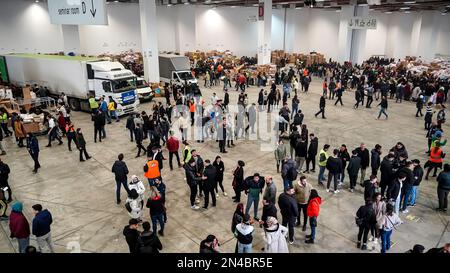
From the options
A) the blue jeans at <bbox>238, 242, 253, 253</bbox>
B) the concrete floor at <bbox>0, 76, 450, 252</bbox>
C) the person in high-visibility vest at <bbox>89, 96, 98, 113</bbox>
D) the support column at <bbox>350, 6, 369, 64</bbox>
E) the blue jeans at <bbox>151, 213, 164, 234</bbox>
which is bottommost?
the concrete floor at <bbox>0, 76, 450, 252</bbox>

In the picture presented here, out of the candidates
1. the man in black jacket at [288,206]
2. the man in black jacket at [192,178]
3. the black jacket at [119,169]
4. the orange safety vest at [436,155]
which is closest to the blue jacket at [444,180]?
the orange safety vest at [436,155]

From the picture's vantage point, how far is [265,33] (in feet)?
96.1

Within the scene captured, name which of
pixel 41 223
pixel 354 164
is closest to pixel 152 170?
pixel 41 223

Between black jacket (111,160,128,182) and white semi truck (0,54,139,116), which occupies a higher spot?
white semi truck (0,54,139,116)

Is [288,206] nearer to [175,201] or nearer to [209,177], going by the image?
[209,177]

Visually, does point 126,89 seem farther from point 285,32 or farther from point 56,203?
point 285,32

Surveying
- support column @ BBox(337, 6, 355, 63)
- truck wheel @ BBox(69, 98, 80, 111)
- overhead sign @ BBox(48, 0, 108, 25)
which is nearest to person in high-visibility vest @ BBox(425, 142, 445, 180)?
overhead sign @ BBox(48, 0, 108, 25)

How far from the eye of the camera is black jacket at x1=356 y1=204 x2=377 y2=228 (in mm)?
7242

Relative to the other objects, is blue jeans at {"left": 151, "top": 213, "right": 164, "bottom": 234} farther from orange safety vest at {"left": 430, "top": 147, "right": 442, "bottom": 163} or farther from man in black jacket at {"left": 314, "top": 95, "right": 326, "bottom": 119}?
man in black jacket at {"left": 314, "top": 95, "right": 326, "bottom": 119}

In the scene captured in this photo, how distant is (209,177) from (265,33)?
22.9m

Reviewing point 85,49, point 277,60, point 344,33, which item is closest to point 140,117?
point 85,49

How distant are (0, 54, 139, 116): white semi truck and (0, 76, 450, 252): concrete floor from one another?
2535 millimetres

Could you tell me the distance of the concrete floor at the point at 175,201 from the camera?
26.9ft
